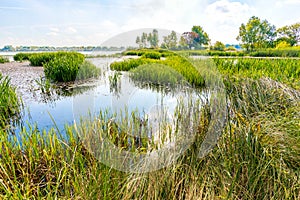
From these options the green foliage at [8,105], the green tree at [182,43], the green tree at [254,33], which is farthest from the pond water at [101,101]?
the green tree at [254,33]

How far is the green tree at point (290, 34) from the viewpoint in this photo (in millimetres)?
28891

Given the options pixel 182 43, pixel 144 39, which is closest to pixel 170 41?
pixel 182 43

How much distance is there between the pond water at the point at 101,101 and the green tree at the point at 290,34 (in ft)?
99.8

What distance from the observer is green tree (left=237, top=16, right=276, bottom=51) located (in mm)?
26625

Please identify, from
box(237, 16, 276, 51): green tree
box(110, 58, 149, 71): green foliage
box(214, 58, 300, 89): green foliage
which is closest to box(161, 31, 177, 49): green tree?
box(214, 58, 300, 89): green foliage

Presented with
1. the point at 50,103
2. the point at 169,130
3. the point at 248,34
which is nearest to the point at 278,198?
the point at 169,130

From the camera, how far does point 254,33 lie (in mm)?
26719

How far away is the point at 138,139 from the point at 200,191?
103 cm

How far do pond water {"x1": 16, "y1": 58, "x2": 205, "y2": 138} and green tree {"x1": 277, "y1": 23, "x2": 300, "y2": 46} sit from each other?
1198 inches

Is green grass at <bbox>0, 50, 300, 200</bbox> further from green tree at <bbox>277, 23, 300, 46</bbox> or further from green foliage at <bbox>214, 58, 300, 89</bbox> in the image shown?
green tree at <bbox>277, 23, 300, 46</bbox>

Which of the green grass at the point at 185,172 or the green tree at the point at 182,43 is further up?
the green tree at the point at 182,43

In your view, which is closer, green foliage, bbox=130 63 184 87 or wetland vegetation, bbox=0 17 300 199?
wetland vegetation, bbox=0 17 300 199

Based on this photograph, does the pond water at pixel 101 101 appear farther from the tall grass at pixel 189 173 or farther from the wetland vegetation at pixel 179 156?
the tall grass at pixel 189 173

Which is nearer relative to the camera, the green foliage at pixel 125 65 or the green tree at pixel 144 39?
the green tree at pixel 144 39
